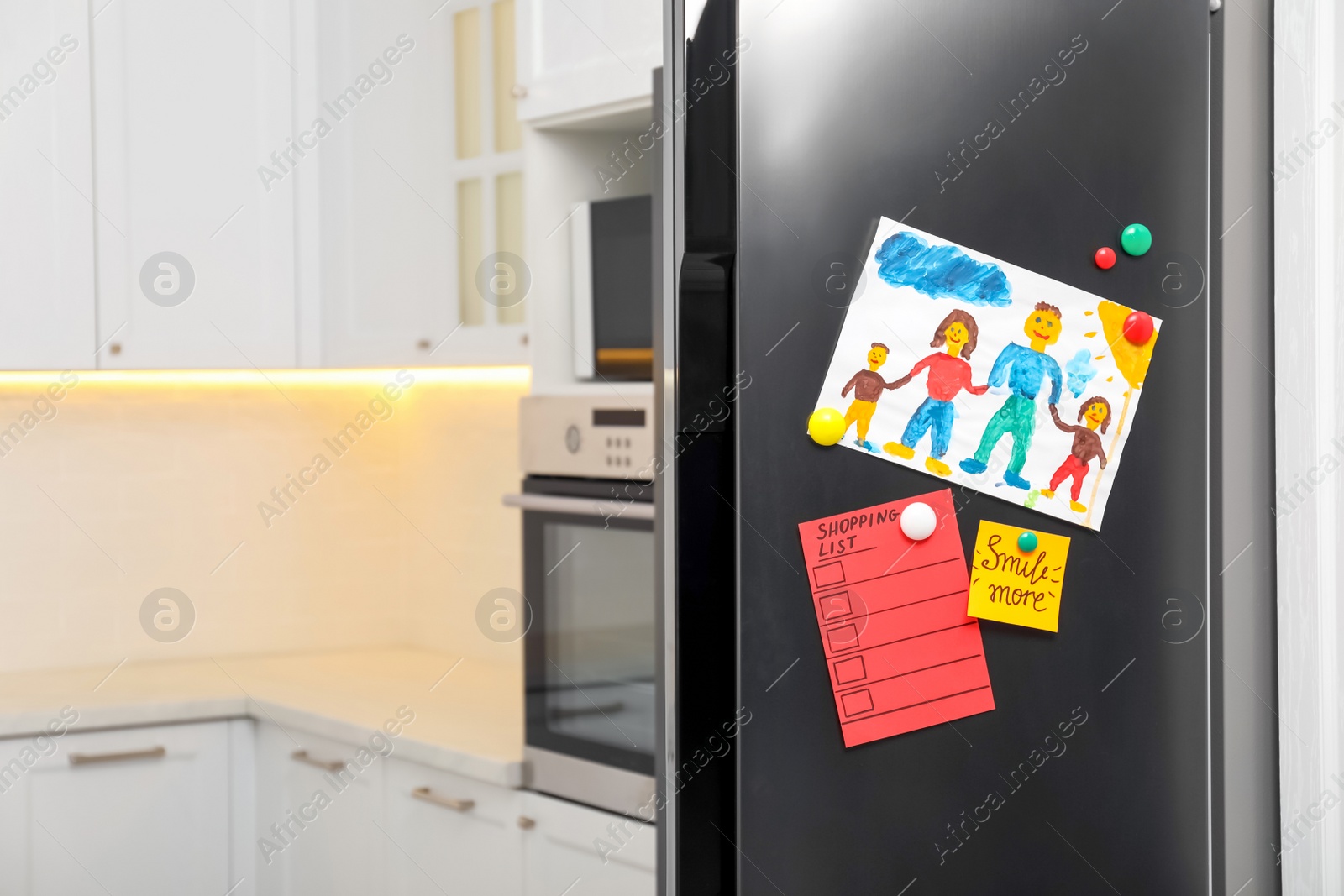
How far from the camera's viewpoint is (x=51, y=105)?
2.22m

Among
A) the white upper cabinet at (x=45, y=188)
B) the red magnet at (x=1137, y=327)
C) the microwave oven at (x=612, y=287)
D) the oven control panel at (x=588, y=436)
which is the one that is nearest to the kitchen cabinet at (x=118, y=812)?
the white upper cabinet at (x=45, y=188)

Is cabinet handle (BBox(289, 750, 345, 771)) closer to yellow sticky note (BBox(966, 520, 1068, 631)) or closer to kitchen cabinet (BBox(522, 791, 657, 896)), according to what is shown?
kitchen cabinet (BBox(522, 791, 657, 896))

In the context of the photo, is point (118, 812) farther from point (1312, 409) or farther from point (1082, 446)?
point (1312, 409)

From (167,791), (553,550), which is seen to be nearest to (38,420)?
(167,791)

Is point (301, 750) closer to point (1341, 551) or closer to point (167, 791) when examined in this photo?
point (167, 791)

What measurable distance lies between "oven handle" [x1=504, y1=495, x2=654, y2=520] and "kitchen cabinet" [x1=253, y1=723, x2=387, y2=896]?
0.57 metres

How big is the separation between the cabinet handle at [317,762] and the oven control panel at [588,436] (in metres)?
0.68

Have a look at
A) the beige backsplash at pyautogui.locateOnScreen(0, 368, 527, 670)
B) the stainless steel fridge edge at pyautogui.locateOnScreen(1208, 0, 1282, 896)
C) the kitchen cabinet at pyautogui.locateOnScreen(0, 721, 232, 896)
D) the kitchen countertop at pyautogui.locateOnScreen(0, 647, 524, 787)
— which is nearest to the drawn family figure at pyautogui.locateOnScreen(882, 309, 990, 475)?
the stainless steel fridge edge at pyautogui.locateOnScreen(1208, 0, 1282, 896)

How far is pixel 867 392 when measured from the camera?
985 millimetres

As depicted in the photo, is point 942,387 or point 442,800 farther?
point 442,800

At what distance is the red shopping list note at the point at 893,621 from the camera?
977 mm

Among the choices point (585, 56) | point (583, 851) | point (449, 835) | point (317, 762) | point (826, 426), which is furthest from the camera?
point (317, 762)

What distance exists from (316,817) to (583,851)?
0.73 metres

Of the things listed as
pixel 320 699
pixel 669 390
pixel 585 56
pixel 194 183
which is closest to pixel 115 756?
pixel 320 699
